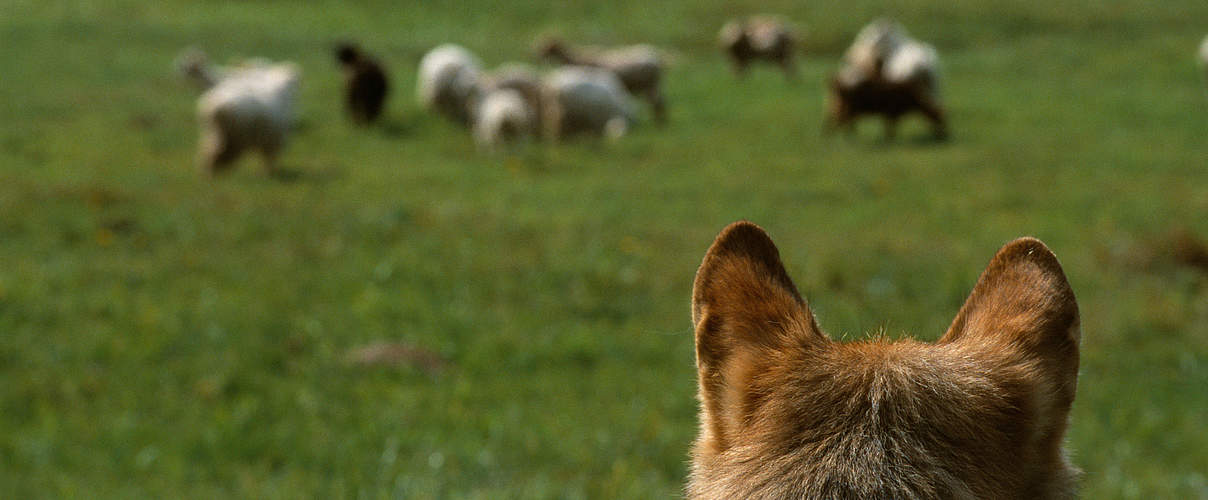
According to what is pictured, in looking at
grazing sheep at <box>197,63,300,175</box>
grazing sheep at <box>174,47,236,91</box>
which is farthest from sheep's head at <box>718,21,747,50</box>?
grazing sheep at <box>197,63,300,175</box>

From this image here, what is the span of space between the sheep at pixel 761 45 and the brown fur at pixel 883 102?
9.95m

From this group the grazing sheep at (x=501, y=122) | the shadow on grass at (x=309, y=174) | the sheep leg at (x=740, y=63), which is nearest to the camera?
the shadow on grass at (x=309, y=174)

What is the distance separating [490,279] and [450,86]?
42.7 feet

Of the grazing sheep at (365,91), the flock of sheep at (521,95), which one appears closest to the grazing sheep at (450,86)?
the flock of sheep at (521,95)

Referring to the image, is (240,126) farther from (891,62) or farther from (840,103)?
(891,62)

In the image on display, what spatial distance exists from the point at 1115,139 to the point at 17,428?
1718cm

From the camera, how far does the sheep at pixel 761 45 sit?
2941 cm

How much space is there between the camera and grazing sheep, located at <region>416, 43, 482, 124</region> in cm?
2086

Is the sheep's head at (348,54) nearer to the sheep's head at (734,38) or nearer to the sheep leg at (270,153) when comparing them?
the sheep leg at (270,153)

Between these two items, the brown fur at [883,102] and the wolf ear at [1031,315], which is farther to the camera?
the brown fur at [883,102]

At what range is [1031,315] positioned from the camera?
1.84 meters

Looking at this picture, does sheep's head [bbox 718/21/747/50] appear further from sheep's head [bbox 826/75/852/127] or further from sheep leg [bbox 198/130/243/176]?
sheep leg [bbox 198/130/243/176]

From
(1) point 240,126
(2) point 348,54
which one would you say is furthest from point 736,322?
(2) point 348,54

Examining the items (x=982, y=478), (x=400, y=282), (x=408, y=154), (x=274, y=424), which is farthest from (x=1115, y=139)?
(x=982, y=478)
